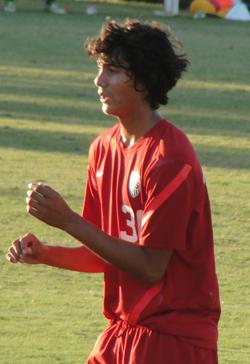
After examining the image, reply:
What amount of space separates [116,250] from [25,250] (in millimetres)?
411

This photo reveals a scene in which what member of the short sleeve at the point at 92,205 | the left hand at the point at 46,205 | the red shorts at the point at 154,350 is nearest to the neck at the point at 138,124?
the short sleeve at the point at 92,205

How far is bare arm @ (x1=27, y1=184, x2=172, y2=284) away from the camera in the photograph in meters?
4.39

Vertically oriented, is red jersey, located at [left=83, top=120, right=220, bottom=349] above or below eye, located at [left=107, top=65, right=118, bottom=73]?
below

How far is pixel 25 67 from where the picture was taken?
21406 millimetres

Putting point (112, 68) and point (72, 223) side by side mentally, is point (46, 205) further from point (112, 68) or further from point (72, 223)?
point (112, 68)

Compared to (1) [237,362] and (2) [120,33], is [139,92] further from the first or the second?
(1) [237,362]

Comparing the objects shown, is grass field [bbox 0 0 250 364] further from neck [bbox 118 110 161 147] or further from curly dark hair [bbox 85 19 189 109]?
curly dark hair [bbox 85 19 189 109]

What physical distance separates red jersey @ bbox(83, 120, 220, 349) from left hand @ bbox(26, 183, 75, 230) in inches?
11.9

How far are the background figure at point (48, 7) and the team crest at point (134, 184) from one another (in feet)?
84.5

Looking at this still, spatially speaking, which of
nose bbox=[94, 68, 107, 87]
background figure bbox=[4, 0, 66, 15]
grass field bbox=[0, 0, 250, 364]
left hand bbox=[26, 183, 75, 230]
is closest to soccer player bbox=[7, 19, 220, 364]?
nose bbox=[94, 68, 107, 87]

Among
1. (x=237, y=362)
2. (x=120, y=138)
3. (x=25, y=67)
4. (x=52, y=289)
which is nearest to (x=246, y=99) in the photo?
(x=25, y=67)

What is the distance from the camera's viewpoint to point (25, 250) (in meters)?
4.75

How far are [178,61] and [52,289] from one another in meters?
4.69

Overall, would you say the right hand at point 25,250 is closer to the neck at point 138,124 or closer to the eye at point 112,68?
the neck at point 138,124
